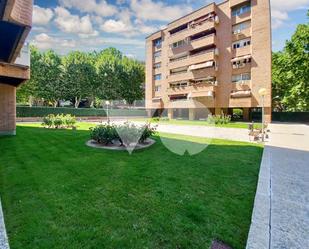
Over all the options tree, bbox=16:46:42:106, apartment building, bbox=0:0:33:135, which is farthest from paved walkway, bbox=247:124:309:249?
tree, bbox=16:46:42:106

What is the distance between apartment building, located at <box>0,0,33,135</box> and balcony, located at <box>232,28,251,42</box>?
30625mm

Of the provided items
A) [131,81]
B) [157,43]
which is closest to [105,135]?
[157,43]

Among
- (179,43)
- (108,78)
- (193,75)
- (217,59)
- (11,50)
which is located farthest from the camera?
(108,78)

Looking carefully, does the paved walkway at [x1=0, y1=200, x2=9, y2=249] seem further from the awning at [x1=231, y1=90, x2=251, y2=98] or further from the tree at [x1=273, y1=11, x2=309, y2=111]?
the tree at [x1=273, y1=11, x2=309, y2=111]

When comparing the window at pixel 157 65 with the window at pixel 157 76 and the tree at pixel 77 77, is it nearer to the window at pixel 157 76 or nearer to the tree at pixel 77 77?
the window at pixel 157 76

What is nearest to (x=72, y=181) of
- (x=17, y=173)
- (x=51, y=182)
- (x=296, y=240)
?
(x=51, y=182)

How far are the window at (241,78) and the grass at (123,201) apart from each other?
2807 centimetres

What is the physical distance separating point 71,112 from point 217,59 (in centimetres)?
2778

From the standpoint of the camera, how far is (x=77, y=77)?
4825cm

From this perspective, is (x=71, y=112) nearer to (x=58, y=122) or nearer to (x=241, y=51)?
(x=58, y=122)

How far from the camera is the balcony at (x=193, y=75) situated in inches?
1443

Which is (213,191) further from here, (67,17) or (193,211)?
(67,17)

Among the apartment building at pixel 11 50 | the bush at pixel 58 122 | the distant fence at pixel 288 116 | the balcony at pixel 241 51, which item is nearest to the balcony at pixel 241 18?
the balcony at pixel 241 51

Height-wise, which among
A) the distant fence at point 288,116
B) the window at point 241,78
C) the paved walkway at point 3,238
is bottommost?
the paved walkway at point 3,238
